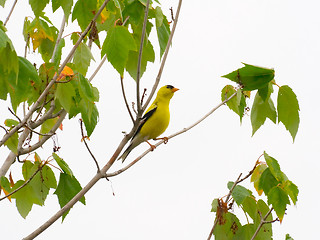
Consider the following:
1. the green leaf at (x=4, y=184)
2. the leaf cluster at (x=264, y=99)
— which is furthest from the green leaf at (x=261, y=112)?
the green leaf at (x=4, y=184)

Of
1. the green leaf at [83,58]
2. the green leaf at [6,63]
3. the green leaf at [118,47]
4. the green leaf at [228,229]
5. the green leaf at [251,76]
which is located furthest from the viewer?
the green leaf at [83,58]

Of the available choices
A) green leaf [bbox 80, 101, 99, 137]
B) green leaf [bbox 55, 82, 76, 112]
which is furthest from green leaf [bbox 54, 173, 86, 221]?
green leaf [bbox 55, 82, 76, 112]

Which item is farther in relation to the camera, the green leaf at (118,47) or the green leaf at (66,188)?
the green leaf at (66,188)

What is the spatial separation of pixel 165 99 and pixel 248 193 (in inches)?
113

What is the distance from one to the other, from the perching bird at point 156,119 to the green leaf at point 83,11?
2.52m

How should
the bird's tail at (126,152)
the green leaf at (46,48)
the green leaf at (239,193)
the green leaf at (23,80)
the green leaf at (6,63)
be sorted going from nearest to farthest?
the green leaf at (6,63)
the green leaf at (23,80)
the green leaf at (239,193)
the green leaf at (46,48)
the bird's tail at (126,152)

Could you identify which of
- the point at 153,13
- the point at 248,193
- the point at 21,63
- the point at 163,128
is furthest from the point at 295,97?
the point at 163,128

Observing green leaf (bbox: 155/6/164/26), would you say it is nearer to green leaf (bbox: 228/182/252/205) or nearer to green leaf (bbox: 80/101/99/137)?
green leaf (bbox: 80/101/99/137)

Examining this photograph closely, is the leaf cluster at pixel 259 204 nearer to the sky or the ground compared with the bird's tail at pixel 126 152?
nearer to the ground

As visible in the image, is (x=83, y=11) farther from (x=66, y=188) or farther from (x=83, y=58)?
(x=66, y=188)

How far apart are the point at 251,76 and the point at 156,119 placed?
2.99m

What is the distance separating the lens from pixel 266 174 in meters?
2.85

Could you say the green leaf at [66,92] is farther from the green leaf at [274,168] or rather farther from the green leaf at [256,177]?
the green leaf at [256,177]

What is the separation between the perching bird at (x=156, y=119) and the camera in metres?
5.40
